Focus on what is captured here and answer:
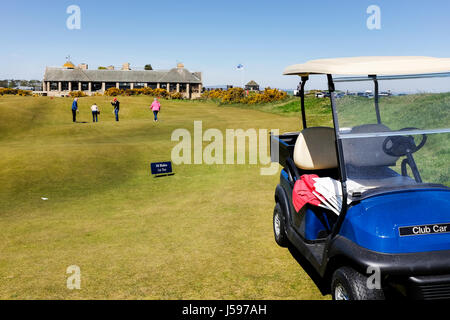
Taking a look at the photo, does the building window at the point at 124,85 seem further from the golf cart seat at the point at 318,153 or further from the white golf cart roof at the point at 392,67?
the white golf cart roof at the point at 392,67

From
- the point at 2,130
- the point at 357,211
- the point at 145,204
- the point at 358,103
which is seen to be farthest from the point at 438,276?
the point at 2,130

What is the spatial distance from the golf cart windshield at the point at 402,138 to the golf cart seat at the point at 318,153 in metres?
0.71

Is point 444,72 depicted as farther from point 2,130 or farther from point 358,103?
point 2,130

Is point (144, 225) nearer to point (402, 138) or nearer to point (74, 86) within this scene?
point (402, 138)

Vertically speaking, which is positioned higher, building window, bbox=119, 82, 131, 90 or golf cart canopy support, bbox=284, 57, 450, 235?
building window, bbox=119, 82, 131, 90

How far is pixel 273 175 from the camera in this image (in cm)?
1126

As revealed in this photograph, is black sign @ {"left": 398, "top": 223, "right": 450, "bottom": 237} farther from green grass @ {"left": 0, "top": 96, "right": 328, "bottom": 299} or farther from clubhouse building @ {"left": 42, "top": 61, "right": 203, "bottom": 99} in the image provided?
clubhouse building @ {"left": 42, "top": 61, "right": 203, "bottom": 99}

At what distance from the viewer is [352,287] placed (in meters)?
3.30

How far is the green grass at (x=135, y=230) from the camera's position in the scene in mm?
4754

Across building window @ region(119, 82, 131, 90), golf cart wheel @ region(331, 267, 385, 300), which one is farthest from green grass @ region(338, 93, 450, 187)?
building window @ region(119, 82, 131, 90)

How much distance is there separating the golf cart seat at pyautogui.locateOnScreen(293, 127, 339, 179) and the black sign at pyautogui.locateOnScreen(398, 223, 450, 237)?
161 centimetres

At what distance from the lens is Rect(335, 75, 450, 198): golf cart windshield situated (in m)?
3.88
